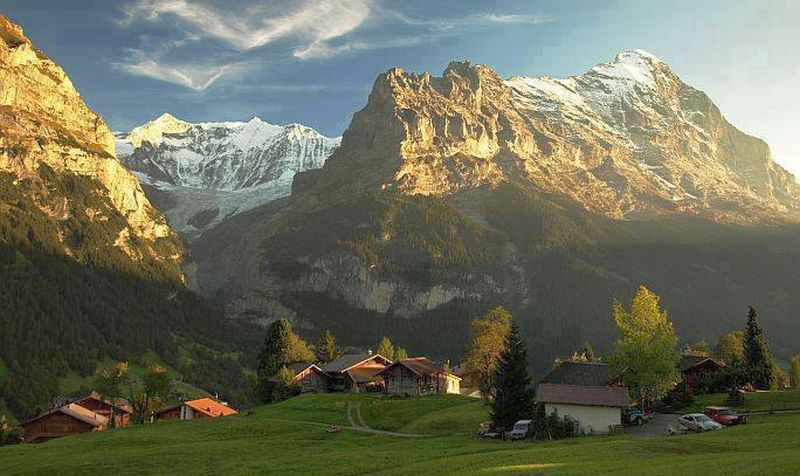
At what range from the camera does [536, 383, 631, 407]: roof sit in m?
67.5

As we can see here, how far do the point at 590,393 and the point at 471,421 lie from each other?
52.9 ft

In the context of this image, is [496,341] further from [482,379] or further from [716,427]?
[716,427]

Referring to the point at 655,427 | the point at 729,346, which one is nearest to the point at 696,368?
the point at 655,427

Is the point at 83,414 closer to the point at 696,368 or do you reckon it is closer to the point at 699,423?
the point at 696,368

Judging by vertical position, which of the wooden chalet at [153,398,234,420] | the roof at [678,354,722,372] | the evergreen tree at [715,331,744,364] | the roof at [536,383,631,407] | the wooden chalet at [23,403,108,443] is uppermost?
the evergreen tree at [715,331,744,364]

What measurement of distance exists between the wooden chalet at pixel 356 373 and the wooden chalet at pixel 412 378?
3.90 meters

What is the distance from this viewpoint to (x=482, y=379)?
104562mm

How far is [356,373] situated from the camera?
13312 cm

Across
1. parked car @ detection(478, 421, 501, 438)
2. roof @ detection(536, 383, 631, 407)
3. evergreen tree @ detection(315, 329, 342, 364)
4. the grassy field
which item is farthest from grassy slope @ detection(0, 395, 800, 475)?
evergreen tree @ detection(315, 329, 342, 364)

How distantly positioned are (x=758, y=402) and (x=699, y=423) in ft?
76.0

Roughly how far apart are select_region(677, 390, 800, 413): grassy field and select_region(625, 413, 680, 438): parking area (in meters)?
4.42

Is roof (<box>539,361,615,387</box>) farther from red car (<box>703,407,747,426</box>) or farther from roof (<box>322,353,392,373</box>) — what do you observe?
roof (<box>322,353,392,373</box>)

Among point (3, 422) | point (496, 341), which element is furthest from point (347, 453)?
point (3, 422)

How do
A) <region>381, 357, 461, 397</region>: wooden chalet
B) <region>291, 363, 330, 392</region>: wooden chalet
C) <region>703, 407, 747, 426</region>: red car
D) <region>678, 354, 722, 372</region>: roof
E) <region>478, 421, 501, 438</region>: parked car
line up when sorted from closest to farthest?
<region>703, 407, 747, 426</region>: red car → <region>478, 421, 501, 438</region>: parked car → <region>678, 354, 722, 372</region>: roof → <region>381, 357, 461, 397</region>: wooden chalet → <region>291, 363, 330, 392</region>: wooden chalet
